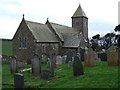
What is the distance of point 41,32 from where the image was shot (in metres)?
32.1

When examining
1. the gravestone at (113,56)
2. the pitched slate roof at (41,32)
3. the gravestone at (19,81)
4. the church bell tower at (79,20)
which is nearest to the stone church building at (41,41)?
the pitched slate roof at (41,32)

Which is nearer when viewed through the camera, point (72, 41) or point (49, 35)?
point (49, 35)

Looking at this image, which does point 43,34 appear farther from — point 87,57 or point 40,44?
point 87,57

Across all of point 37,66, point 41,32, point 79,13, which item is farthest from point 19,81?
point 79,13

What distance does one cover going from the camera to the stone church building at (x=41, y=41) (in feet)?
97.2

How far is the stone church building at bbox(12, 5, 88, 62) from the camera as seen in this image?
29.6 m

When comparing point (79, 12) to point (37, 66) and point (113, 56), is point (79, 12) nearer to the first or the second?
point (113, 56)

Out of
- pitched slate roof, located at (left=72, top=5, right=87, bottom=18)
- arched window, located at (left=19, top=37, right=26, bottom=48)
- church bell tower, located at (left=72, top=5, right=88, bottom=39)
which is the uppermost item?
pitched slate roof, located at (left=72, top=5, right=87, bottom=18)

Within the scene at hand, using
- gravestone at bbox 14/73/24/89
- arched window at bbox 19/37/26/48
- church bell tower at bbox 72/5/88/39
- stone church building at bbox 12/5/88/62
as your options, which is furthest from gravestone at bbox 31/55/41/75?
church bell tower at bbox 72/5/88/39

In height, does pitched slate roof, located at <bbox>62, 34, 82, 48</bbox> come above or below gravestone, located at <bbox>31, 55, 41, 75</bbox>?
above

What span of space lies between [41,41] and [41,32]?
3066mm

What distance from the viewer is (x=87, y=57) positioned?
1568 centimetres

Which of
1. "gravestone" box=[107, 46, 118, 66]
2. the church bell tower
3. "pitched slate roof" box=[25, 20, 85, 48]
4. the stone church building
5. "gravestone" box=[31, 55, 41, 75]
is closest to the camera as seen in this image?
"gravestone" box=[31, 55, 41, 75]

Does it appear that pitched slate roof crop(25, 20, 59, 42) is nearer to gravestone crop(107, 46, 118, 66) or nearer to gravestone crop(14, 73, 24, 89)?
gravestone crop(107, 46, 118, 66)
